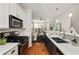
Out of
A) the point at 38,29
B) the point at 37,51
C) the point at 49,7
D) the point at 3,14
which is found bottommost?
the point at 37,51

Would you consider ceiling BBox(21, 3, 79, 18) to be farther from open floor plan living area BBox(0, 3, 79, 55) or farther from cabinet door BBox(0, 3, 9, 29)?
cabinet door BBox(0, 3, 9, 29)

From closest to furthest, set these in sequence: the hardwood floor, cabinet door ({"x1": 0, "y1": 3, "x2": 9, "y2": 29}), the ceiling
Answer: cabinet door ({"x1": 0, "y1": 3, "x2": 9, "y2": 29})
the ceiling
the hardwood floor

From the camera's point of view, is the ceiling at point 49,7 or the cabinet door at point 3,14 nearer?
the cabinet door at point 3,14

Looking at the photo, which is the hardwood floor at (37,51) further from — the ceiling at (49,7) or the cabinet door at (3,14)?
the cabinet door at (3,14)

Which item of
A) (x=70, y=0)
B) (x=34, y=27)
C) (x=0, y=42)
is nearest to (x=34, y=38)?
(x=34, y=27)

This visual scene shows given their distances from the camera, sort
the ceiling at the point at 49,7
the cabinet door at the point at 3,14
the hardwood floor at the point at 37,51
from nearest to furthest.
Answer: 1. the cabinet door at the point at 3,14
2. the ceiling at the point at 49,7
3. the hardwood floor at the point at 37,51

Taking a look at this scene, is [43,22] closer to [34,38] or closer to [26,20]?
[34,38]

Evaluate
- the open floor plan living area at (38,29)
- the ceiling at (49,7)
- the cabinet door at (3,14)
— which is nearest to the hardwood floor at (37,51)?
the open floor plan living area at (38,29)

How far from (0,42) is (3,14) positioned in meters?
0.61

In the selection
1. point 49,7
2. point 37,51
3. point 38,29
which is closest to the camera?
point 49,7

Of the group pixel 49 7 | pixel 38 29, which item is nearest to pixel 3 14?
pixel 49 7

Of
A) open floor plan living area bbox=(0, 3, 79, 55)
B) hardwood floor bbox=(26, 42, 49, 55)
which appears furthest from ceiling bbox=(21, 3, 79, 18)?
hardwood floor bbox=(26, 42, 49, 55)

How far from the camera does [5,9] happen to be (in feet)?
7.40

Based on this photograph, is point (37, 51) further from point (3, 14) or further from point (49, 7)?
point (3, 14)
